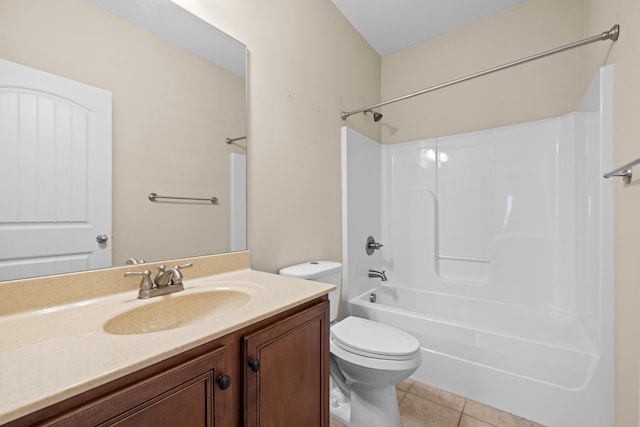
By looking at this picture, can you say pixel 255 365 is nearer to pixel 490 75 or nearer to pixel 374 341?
pixel 374 341

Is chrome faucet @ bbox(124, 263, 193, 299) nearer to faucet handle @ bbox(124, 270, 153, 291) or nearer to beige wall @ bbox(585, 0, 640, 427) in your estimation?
faucet handle @ bbox(124, 270, 153, 291)

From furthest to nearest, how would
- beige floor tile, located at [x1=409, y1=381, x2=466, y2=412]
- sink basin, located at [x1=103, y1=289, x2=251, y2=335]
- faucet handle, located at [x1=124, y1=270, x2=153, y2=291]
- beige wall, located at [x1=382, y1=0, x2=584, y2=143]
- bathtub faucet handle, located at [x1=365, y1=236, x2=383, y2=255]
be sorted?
1. bathtub faucet handle, located at [x1=365, y1=236, x2=383, y2=255]
2. beige wall, located at [x1=382, y1=0, x2=584, y2=143]
3. beige floor tile, located at [x1=409, y1=381, x2=466, y2=412]
4. faucet handle, located at [x1=124, y1=270, x2=153, y2=291]
5. sink basin, located at [x1=103, y1=289, x2=251, y2=335]

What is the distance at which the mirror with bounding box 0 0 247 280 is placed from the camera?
831 millimetres

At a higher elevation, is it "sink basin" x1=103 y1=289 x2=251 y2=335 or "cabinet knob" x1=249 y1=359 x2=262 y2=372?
"sink basin" x1=103 y1=289 x2=251 y2=335

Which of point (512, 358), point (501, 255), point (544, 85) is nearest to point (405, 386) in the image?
point (512, 358)

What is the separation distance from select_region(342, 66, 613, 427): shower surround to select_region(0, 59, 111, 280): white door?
1508 millimetres

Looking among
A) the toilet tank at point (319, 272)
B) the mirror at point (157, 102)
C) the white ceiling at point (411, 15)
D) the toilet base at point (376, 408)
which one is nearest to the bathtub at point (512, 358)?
the toilet tank at point (319, 272)

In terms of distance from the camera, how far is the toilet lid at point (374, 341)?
1.28m

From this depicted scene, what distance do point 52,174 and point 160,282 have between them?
0.45 metres

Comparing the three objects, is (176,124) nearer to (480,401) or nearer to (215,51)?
(215,51)

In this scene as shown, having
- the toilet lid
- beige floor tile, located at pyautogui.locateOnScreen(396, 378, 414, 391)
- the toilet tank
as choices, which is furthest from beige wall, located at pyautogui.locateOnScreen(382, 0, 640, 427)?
the toilet tank

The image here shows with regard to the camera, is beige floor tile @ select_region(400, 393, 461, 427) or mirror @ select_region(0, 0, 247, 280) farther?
beige floor tile @ select_region(400, 393, 461, 427)

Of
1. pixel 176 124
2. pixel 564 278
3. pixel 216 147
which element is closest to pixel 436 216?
pixel 564 278

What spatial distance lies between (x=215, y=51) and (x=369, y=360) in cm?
161
